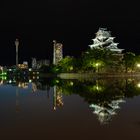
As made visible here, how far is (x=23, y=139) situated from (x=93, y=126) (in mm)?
3045

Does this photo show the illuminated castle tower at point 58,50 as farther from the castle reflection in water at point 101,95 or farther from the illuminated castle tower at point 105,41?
the castle reflection in water at point 101,95

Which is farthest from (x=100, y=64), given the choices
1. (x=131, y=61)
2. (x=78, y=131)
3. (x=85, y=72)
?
(x=78, y=131)

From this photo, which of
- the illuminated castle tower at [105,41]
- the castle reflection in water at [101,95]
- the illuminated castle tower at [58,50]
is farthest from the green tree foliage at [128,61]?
the illuminated castle tower at [58,50]

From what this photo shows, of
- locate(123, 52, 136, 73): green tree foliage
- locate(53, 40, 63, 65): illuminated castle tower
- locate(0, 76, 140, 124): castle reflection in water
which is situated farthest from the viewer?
locate(53, 40, 63, 65): illuminated castle tower

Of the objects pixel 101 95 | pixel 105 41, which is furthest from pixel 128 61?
pixel 101 95

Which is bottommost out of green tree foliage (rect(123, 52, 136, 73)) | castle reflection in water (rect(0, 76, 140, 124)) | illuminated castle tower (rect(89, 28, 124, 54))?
castle reflection in water (rect(0, 76, 140, 124))

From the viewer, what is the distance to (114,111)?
18797 millimetres

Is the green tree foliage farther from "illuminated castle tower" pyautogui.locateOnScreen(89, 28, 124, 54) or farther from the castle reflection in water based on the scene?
the castle reflection in water

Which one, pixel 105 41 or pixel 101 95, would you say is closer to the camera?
pixel 101 95

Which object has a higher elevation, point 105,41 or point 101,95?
point 105,41

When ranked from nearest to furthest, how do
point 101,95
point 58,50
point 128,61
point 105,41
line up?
point 101,95 → point 128,61 → point 105,41 → point 58,50

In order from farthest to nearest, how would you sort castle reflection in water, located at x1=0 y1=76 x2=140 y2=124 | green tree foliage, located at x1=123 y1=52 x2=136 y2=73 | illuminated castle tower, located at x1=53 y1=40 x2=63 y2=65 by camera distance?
illuminated castle tower, located at x1=53 y1=40 x2=63 y2=65 < green tree foliage, located at x1=123 y1=52 x2=136 y2=73 < castle reflection in water, located at x1=0 y1=76 x2=140 y2=124

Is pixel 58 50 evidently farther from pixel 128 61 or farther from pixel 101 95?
pixel 101 95

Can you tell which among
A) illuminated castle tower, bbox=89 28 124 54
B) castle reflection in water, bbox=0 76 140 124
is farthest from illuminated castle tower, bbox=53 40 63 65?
castle reflection in water, bbox=0 76 140 124
